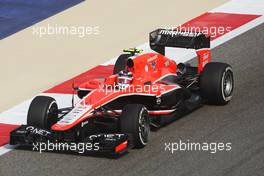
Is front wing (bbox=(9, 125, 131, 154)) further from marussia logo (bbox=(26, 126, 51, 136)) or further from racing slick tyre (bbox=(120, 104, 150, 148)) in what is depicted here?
racing slick tyre (bbox=(120, 104, 150, 148))

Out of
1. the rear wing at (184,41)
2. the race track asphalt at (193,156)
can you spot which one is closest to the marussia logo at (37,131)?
the race track asphalt at (193,156)

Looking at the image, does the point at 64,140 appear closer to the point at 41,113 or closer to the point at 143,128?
the point at 41,113

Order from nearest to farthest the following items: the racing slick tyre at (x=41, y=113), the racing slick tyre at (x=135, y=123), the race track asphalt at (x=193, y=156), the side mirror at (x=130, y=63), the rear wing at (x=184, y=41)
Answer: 1. the race track asphalt at (x=193, y=156)
2. the racing slick tyre at (x=135, y=123)
3. the racing slick tyre at (x=41, y=113)
4. the side mirror at (x=130, y=63)
5. the rear wing at (x=184, y=41)

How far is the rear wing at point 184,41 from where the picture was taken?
17656 millimetres

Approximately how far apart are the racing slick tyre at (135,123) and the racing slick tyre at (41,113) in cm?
135

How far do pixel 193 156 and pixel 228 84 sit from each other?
9.48ft

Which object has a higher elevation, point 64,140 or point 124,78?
point 124,78

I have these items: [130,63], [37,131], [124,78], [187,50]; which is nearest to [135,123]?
[124,78]

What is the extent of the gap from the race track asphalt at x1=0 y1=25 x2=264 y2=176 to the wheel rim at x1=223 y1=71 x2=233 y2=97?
8.8 inches

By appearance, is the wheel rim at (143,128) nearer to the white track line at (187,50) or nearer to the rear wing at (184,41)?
the white track line at (187,50)

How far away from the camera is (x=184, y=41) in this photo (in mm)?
17781

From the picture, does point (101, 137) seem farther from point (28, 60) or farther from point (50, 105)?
point (28, 60)

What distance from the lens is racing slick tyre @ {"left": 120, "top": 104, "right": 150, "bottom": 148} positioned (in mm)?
14906

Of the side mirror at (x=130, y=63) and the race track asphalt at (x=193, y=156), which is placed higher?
the side mirror at (x=130, y=63)
